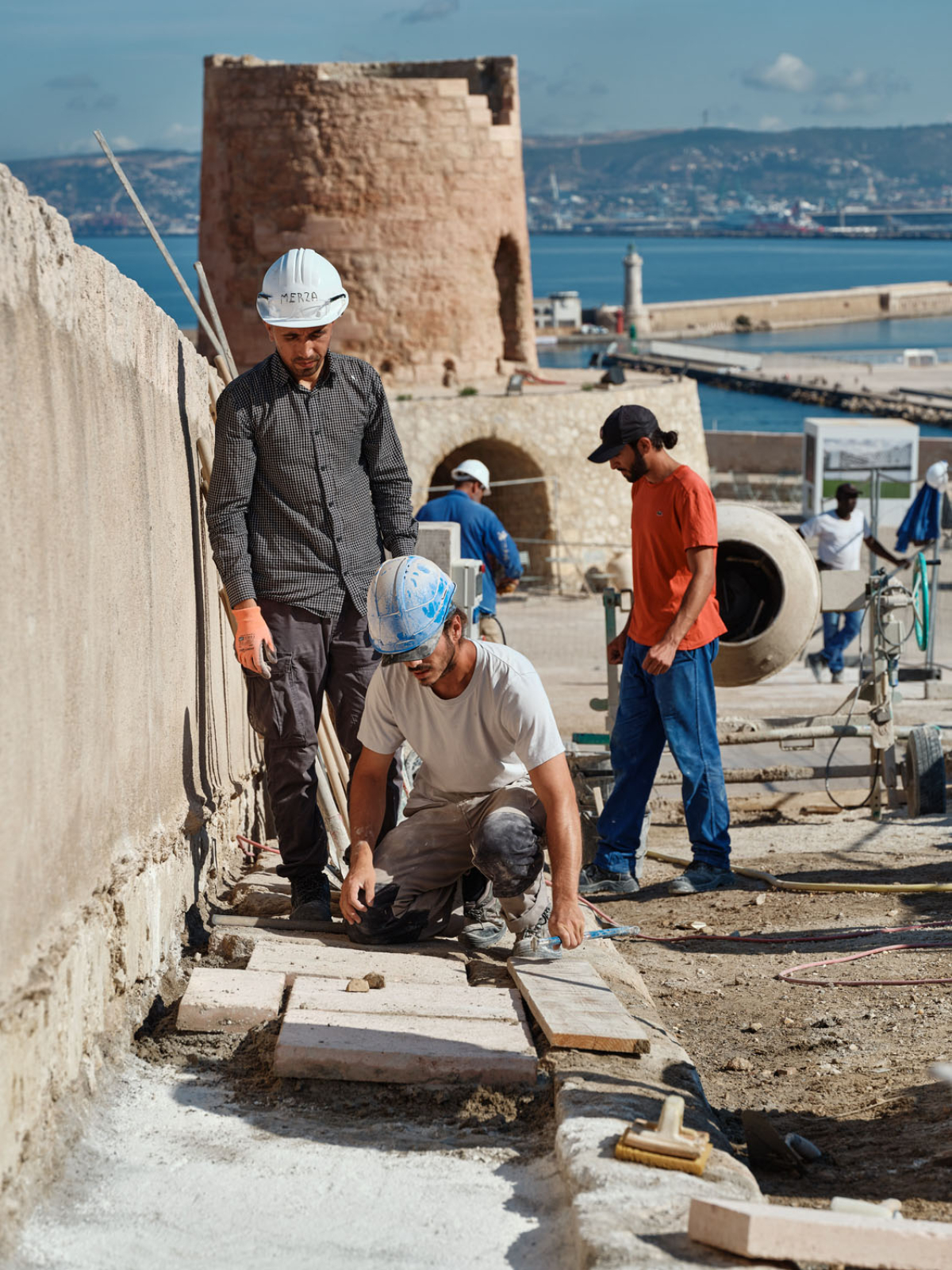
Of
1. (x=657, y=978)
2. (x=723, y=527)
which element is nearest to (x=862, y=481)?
(x=723, y=527)

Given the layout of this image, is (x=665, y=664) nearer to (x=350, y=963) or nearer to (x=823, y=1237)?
(x=350, y=963)

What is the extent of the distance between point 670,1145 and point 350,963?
1.45 metres

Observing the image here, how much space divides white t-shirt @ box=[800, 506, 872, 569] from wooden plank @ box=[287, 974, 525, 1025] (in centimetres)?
922

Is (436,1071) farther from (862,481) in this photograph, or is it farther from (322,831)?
(862,481)

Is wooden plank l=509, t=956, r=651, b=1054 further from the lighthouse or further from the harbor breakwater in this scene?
the harbor breakwater

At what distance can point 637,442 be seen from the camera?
5.76 metres

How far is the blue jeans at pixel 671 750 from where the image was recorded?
5.79m

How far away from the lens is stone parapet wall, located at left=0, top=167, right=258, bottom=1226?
2814mm

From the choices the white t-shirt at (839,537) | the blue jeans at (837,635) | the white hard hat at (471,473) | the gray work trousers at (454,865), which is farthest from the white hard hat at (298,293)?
the white t-shirt at (839,537)

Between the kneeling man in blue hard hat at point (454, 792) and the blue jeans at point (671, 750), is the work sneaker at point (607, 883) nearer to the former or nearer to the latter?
the blue jeans at point (671, 750)

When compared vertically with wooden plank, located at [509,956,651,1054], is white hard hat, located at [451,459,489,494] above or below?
above

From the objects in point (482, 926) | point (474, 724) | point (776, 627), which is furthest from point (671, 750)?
point (776, 627)

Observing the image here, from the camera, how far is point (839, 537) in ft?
41.2

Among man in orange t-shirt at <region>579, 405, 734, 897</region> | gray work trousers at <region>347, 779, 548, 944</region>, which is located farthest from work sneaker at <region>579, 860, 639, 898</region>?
gray work trousers at <region>347, 779, 548, 944</region>
